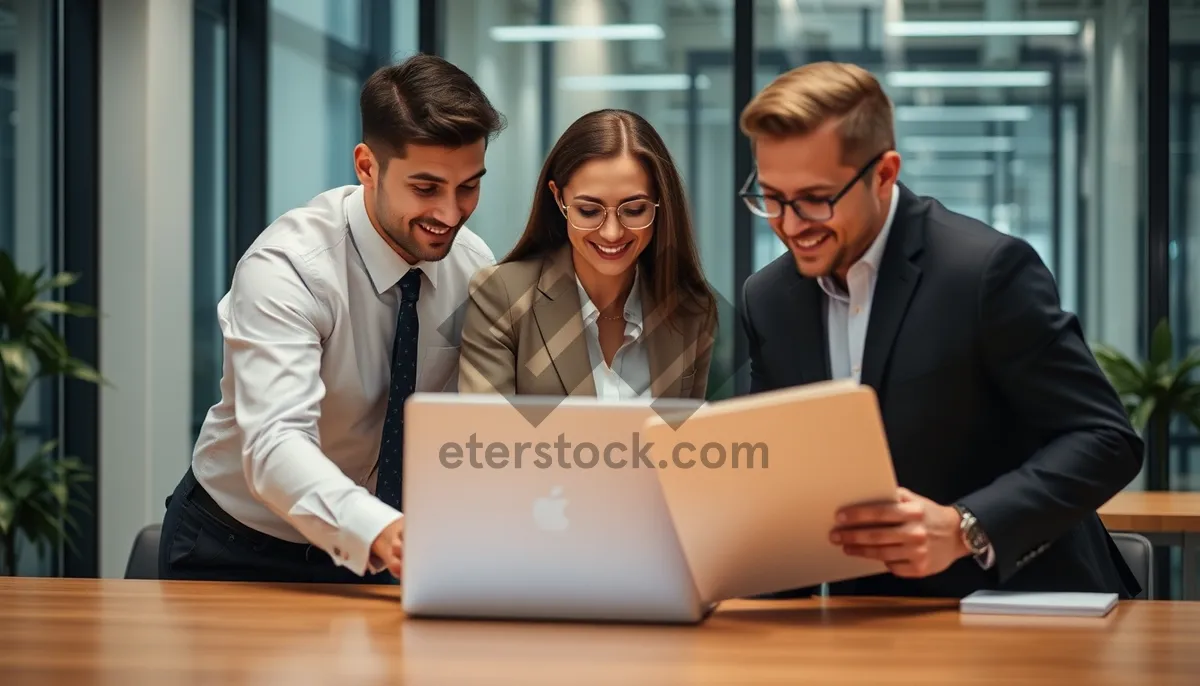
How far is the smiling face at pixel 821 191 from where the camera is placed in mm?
1988

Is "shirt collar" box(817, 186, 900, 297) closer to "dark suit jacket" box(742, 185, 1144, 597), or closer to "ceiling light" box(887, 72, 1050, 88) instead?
"dark suit jacket" box(742, 185, 1144, 597)

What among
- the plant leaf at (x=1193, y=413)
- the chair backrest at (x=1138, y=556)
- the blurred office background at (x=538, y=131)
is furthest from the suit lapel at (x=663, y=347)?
the plant leaf at (x=1193, y=413)

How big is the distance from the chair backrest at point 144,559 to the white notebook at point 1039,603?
5.41ft

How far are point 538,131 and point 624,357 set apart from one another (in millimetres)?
3595

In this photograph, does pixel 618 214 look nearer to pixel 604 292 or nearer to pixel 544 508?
pixel 604 292

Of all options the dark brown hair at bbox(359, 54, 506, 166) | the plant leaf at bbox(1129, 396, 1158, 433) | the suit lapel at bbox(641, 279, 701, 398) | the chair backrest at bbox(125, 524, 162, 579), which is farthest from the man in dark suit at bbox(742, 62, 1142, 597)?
the plant leaf at bbox(1129, 396, 1158, 433)

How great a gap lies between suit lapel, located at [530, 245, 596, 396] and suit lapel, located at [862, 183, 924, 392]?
58 cm

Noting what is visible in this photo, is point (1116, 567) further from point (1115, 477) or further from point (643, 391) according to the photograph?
point (643, 391)

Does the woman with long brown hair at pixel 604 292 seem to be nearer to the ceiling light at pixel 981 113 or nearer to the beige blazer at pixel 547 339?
the beige blazer at pixel 547 339

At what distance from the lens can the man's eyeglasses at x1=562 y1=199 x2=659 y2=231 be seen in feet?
7.97

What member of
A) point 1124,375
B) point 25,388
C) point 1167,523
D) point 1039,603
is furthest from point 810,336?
point 1124,375

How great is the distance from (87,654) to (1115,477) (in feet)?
4.81

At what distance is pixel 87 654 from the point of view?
167 centimetres

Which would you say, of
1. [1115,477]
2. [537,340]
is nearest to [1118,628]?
[1115,477]
